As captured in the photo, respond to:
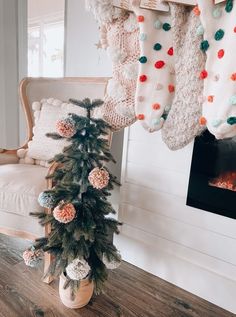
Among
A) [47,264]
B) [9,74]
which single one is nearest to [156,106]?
[47,264]

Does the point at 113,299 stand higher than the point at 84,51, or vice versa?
the point at 84,51

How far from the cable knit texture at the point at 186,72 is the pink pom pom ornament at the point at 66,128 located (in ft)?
1.63

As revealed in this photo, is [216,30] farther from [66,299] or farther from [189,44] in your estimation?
[66,299]

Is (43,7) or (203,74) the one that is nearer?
(203,74)

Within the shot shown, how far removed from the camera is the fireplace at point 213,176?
1.20 metres

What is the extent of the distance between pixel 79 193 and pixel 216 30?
809mm

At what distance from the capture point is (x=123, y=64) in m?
0.65

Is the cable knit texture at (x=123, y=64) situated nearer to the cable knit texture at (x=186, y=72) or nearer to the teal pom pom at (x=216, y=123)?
the cable knit texture at (x=186, y=72)

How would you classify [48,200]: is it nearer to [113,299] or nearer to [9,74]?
[113,299]

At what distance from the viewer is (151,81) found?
595 millimetres

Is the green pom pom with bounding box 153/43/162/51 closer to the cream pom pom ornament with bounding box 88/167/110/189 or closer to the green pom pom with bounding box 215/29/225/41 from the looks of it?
the green pom pom with bounding box 215/29/225/41

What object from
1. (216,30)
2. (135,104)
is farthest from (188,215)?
(216,30)

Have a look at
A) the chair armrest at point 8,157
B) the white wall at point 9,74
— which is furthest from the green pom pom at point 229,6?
the white wall at point 9,74

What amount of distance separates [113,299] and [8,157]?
43.6 inches
